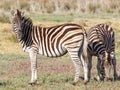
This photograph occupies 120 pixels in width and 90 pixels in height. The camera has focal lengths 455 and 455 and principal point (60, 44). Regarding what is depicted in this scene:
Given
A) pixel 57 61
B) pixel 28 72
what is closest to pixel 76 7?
pixel 57 61

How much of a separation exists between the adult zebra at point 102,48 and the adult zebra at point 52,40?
20.4 inches

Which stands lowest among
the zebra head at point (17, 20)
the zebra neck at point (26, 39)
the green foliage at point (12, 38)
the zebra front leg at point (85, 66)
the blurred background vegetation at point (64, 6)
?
the blurred background vegetation at point (64, 6)

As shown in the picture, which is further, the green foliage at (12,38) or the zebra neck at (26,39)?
the green foliage at (12,38)

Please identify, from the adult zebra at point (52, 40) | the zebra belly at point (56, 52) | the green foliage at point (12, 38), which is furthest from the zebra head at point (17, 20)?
the green foliage at point (12, 38)

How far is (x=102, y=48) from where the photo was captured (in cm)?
1273

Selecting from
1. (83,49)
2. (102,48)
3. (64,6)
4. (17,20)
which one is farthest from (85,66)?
(64,6)

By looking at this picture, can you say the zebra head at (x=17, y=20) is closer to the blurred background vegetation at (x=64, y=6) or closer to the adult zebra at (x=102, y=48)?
the adult zebra at (x=102, y=48)

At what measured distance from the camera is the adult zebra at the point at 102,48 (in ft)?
40.3

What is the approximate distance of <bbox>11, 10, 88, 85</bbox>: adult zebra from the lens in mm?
12086

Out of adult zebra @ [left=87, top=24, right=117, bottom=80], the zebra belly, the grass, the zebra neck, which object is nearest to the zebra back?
adult zebra @ [left=87, top=24, right=117, bottom=80]

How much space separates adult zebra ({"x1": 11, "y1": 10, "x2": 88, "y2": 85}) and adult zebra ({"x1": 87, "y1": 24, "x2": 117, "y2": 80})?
20.4 inches

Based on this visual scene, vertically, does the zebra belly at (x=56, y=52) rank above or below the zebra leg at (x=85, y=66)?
above

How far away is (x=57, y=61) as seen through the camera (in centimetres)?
1822

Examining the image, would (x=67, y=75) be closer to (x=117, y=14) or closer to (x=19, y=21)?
(x=19, y=21)
